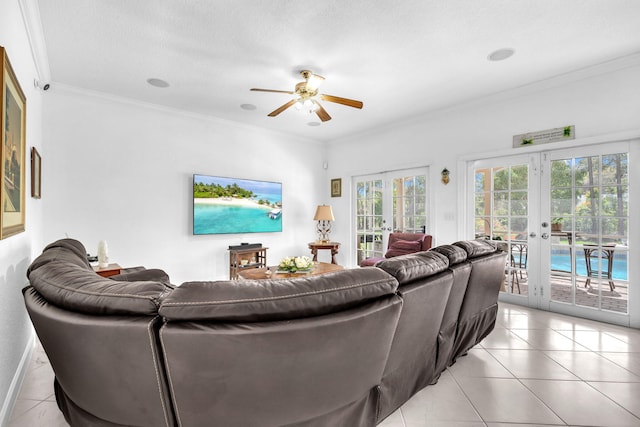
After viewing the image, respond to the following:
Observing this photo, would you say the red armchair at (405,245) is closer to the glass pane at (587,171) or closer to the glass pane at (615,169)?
the glass pane at (587,171)

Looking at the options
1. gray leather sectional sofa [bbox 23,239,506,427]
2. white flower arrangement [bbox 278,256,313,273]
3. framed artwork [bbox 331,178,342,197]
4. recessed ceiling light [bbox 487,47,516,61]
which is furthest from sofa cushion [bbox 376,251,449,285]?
framed artwork [bbox 331,178,342,197]

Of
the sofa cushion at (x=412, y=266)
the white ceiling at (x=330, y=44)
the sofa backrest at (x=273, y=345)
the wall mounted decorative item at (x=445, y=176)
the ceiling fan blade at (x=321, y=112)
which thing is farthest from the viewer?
the wall mounted decorative item at (x=445, y=176)

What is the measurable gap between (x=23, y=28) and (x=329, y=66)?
92.0 inches

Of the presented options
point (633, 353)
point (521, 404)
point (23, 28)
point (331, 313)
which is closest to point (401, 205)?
point (633, 353)

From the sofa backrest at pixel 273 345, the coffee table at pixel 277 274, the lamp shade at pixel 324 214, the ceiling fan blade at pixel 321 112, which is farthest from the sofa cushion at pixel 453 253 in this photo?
the lamp shade at pixel 324 214

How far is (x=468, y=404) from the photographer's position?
1815mm

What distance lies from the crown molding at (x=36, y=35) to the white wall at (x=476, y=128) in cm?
423

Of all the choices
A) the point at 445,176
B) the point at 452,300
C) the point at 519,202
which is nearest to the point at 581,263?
the point at 519,202

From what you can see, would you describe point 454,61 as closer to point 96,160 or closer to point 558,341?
point 558,341

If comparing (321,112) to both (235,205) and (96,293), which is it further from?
(96,293)

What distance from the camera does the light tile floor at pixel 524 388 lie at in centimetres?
169

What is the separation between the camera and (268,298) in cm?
107

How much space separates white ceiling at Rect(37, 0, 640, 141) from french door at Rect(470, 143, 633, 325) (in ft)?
3.16

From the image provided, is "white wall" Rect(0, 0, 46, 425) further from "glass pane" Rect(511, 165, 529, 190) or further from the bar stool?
the bar stool
